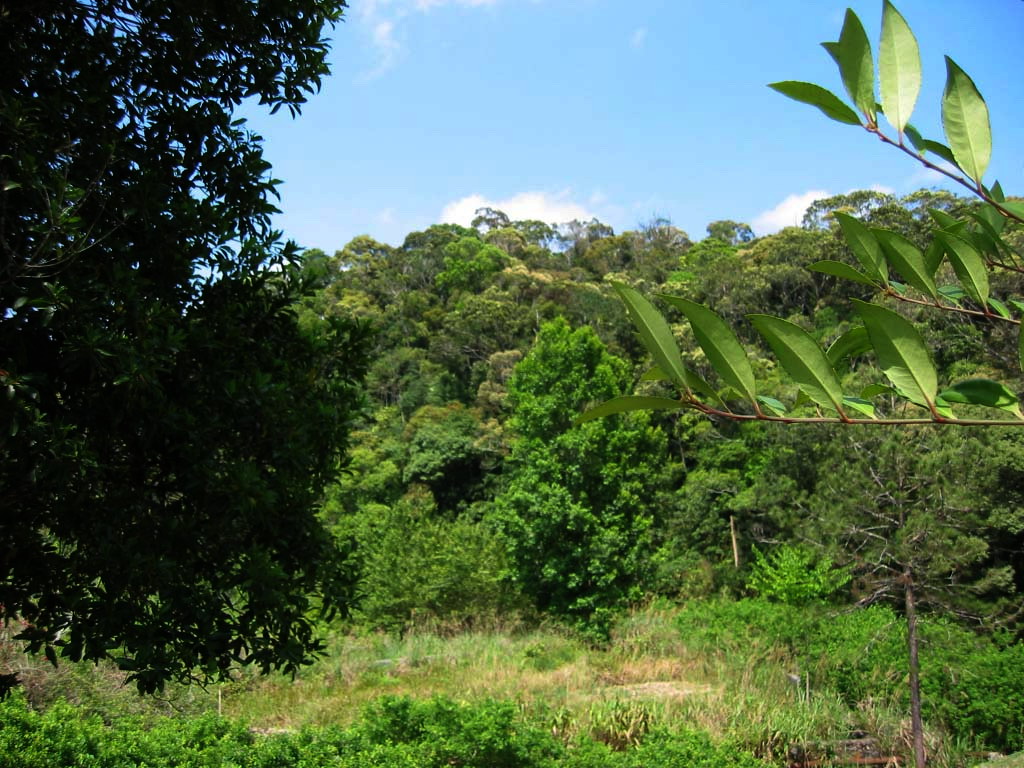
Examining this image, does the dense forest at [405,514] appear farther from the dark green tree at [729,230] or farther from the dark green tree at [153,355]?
the dark green tree at [729,230]

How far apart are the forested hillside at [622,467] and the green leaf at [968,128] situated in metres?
0.06

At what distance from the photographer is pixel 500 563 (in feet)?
50.5

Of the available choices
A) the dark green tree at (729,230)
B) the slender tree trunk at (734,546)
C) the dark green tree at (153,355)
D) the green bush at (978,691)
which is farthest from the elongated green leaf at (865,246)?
the dark green tree at (729,230)

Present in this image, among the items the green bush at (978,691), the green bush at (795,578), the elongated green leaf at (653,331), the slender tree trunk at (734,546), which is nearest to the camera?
the elongated green leaf at (653,331)

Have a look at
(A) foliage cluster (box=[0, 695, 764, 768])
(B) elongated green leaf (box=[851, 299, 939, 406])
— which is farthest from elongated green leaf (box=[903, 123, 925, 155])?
(A) foliage cluster (box=[0, 695, 764, 768])

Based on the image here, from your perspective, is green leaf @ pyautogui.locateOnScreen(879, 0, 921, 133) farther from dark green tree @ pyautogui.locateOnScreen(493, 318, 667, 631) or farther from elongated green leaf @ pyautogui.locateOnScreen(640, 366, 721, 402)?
dark green tree @ pyautogui.locateOnScreen(493, 318, 667, 631)

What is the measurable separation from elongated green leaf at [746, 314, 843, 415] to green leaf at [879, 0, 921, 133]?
6.2 inches

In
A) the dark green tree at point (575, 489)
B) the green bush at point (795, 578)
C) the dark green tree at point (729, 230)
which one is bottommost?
the green bush at point (795, 578)

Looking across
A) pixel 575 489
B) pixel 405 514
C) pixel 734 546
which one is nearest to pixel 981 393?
pixel 575 489

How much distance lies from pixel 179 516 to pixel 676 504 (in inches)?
624

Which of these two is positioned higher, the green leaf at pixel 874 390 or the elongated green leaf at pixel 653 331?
the elongated green leaf at pixel 653 331

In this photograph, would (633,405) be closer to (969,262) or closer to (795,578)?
(969,262)

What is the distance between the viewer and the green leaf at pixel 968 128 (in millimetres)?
526

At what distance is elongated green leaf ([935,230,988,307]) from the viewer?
1.88 feet
